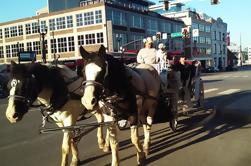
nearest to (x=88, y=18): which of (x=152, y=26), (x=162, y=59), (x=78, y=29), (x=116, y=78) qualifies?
(x=78, y=29)

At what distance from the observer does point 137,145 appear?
7.27 metres

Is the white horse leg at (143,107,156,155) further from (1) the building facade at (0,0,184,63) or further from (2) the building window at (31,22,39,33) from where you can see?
(2) the building window at (31,22,39,33)

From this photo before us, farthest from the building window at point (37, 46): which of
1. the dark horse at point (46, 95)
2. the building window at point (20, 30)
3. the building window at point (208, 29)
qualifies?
the dark horse at point (46, 95)

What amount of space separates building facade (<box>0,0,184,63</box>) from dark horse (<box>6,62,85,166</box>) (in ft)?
172

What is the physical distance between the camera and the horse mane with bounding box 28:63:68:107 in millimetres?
6688

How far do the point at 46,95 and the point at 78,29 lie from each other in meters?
63.6

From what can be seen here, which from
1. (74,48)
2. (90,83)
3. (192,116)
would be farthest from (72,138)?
(74,48)

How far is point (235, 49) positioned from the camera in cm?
18600

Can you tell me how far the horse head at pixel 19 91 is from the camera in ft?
19.7

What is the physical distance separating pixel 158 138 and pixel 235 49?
184 m

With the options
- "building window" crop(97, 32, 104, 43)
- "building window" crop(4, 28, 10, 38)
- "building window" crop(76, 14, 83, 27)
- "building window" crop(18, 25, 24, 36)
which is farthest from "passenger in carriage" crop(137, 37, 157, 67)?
"building window" crop(4, 28, 10, 38)

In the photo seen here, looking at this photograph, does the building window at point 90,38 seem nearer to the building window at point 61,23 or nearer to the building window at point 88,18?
the building window at point 88,18

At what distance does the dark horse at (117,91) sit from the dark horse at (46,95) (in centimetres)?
61

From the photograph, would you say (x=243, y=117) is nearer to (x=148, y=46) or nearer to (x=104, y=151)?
(x=148, y=46)
